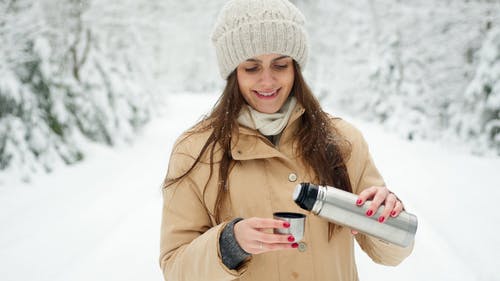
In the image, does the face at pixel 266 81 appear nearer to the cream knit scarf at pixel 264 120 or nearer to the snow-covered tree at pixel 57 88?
the cream knit scarf at pixel 264 120

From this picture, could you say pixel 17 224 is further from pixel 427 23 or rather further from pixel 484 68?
pixel 427 23

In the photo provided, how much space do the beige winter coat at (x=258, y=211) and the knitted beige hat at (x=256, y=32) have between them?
370mm

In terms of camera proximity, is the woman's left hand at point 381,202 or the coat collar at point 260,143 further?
the coat collar at point 260,143

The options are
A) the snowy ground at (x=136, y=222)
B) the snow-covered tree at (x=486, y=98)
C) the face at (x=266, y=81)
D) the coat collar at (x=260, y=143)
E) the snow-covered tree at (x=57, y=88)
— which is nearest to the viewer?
the coat collar at (x=260, y=143)

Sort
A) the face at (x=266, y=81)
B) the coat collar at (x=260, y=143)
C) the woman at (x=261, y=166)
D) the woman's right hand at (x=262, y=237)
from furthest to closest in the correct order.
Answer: the face at (x=266, y=81) < the coat collar at (x=260, y=143) < the woman at (x=261, y=166) < the woman's right hand at (x=262, y=237)

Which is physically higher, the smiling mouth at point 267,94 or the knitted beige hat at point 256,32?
the knitted beige hat at point 256,32

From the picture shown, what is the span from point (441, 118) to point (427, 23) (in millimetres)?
3850

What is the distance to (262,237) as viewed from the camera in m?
1.25

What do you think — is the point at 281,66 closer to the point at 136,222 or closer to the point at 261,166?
the point at 261,166

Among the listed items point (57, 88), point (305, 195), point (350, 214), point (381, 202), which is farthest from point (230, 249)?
point (57, 88)

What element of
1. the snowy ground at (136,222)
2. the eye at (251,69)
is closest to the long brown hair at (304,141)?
the eye at (251,69)

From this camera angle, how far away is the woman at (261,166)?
1.54 m

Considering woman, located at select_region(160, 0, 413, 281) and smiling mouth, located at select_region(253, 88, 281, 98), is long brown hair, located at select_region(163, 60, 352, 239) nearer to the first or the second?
woman, located at select_region(160, 0, 413, 281)

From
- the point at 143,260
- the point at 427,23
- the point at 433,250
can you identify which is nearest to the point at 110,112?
the point at 143,260
